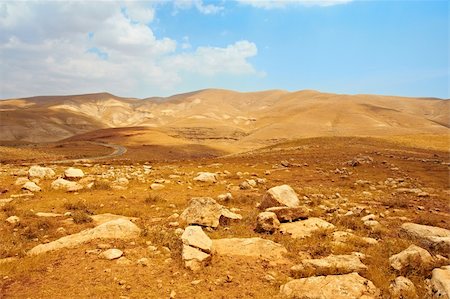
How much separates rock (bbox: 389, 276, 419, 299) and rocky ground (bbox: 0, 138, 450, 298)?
0.8 inches

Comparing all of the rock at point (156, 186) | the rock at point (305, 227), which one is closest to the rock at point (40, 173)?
the rock at point (156, 186)

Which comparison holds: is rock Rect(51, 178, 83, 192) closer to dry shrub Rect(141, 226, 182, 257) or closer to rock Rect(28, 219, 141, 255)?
rock Rect(28, 219, 141, 255)

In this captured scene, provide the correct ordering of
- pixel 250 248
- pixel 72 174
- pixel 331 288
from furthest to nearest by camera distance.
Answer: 1. pixel 72 174
2. pixel 250 248
3. pixel 331 288

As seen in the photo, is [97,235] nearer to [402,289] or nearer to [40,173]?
[402,289]

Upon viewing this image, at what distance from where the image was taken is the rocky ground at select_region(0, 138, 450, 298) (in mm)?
7273

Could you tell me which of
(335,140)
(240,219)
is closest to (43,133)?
(335,140)

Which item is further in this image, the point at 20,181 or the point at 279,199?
the point at 20,181

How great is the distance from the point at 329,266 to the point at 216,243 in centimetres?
291

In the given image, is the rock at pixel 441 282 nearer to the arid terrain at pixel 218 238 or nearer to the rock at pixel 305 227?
the arid terrain at pixel 218 238

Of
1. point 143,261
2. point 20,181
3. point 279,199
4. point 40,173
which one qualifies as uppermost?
point 279,199

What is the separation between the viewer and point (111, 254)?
27.9 feet

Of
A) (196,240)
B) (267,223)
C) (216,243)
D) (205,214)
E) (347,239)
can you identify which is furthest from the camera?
(205,214)

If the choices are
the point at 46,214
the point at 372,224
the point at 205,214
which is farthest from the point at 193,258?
the point at 46,214

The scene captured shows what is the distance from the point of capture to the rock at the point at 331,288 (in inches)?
269
